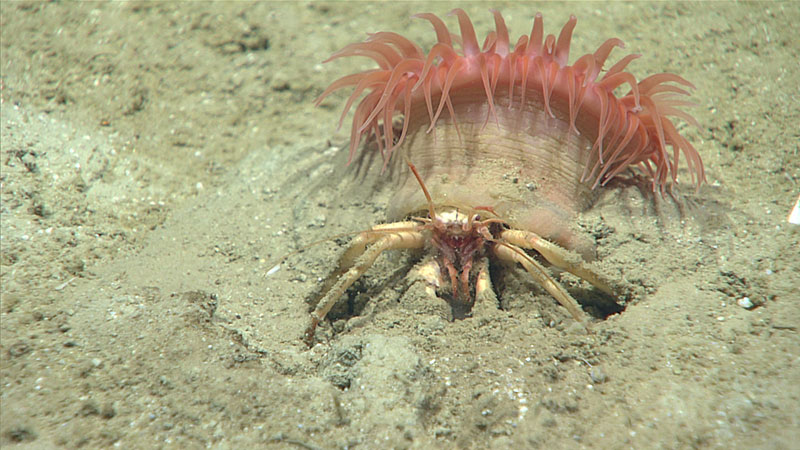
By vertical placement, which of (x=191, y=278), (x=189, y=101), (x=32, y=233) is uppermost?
(x=189, y=101)

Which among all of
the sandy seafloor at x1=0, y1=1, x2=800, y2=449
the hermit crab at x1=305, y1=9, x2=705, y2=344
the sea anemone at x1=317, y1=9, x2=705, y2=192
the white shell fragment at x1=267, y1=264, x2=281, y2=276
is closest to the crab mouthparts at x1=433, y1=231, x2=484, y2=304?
the hermit crab at x1=305, y1=9, x2=705, y2=344

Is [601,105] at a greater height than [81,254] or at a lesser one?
greater

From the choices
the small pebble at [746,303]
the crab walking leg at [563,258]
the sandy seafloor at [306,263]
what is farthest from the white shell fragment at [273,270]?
the small pebble at [746,303]

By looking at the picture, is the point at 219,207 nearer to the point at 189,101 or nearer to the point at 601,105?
the point at 189,101

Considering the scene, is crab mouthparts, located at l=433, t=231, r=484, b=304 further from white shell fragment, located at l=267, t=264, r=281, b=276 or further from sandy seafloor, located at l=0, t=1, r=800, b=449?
white shell fragment, located at l=267, t=264, r=281, b=276

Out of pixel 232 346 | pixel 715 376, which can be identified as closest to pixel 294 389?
pixel 232 346

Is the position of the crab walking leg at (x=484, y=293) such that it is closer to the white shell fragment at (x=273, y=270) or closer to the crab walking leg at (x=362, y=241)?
the crab walking leg at (x=362, y=241)

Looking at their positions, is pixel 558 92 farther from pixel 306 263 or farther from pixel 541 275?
pixel 306 263
